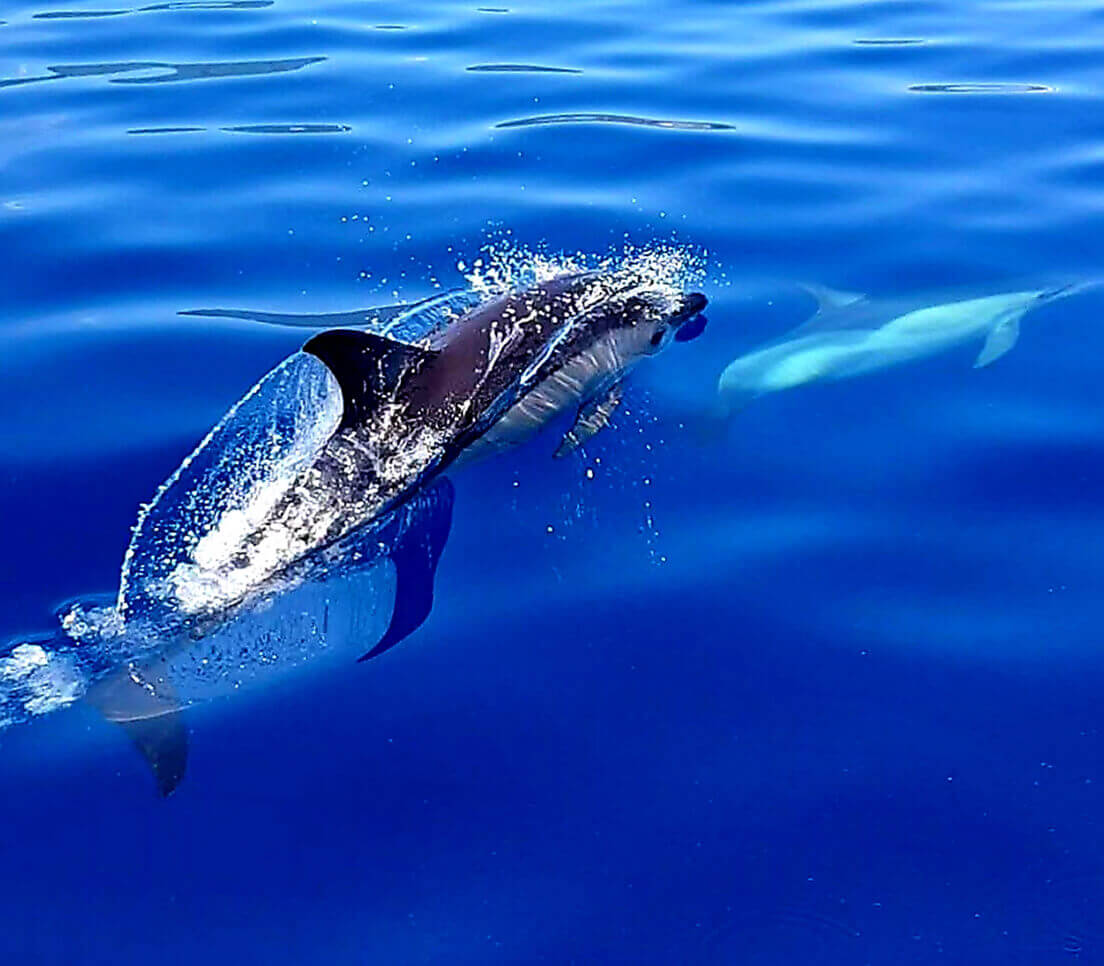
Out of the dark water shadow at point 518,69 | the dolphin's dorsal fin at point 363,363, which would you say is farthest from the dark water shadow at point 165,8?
the dolphin's dorsal fin at point 363,363

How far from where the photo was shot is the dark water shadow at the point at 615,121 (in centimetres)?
1200

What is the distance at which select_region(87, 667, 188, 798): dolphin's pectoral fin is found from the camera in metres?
5.07

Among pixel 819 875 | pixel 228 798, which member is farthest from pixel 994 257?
pixel 228 798

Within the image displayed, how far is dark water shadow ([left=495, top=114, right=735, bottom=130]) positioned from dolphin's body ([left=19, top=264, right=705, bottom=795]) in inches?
161

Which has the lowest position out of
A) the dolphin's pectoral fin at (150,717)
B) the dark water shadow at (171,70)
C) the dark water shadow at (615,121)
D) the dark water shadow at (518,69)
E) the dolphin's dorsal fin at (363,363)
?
the dolphin's pectoral fin at (150,717)

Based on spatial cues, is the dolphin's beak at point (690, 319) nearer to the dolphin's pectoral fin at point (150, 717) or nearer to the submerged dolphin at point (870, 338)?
the submerged dolphin at point (870, 338)

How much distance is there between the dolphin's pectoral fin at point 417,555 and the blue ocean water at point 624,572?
0.07 metres

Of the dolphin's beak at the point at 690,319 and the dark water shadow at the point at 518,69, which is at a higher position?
the dark water shadow at the point at 518,69

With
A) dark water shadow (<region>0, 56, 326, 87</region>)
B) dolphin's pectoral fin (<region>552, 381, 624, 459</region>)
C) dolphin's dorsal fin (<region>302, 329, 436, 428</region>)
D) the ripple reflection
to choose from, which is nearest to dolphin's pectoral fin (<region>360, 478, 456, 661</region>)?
dolphin's dorsal fin (<region>302, 329, 436, 428</region>)

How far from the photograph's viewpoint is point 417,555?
6.39 metres

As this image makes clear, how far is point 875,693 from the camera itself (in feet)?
17.9

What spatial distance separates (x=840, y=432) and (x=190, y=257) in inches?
184

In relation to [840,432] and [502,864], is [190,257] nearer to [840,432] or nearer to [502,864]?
[840,432]

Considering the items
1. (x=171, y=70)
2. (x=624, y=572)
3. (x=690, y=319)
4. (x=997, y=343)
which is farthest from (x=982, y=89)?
(x=624, y=572)
